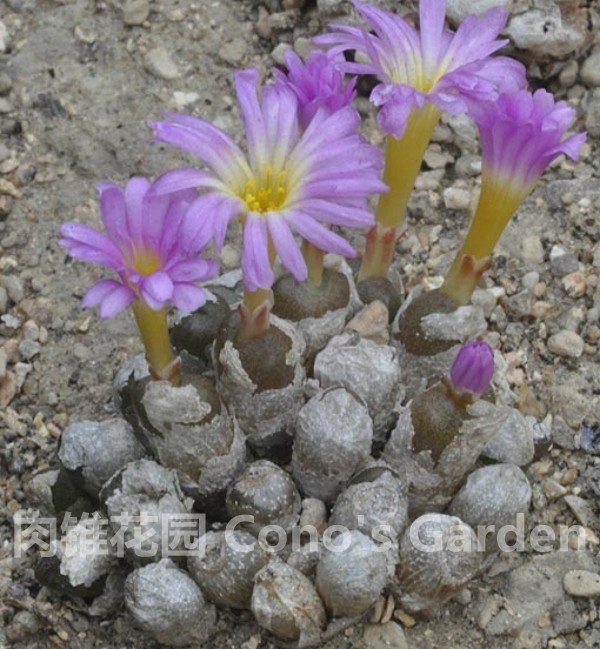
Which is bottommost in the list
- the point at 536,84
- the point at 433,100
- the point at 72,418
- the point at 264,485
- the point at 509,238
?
the point at 72,418

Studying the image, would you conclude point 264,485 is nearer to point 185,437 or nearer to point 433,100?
point 185,437

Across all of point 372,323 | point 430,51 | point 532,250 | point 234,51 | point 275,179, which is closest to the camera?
point 275,179

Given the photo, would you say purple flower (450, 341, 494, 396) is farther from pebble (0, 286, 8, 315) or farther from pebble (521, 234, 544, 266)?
pebble (0, 286, 8, 315)

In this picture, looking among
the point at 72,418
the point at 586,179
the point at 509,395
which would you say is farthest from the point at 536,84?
the point at 72,418

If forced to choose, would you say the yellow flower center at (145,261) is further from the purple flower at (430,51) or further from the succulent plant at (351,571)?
the succulent plant at (351,571)

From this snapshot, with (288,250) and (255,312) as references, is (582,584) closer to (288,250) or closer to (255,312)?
(255,312)

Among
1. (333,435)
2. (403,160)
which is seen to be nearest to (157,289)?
(333,435)

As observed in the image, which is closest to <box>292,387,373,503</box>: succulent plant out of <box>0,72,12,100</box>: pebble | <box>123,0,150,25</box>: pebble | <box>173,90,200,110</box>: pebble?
<box>173,90,200,110</box>: pebble
